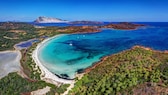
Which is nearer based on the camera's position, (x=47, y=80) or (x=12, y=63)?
(x=47, y=80)

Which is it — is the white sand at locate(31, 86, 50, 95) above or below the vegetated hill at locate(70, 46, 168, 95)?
below

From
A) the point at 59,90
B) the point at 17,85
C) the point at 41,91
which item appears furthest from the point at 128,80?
the point at 17,85

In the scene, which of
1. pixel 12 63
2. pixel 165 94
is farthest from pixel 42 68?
pixel 165 94

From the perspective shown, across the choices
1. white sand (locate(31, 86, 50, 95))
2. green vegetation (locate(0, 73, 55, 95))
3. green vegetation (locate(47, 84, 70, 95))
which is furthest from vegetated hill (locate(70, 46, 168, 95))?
green vegetation (locate(0, 73, 55, 95))

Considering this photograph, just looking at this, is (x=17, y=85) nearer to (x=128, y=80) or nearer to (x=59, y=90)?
(x=59, y=90)

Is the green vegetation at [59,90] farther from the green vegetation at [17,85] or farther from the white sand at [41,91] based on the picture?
the green vegetation at [17,85]

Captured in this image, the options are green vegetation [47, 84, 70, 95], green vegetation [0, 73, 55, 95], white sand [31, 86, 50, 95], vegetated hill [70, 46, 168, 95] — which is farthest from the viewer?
white sand [31, 86, 50, 95]

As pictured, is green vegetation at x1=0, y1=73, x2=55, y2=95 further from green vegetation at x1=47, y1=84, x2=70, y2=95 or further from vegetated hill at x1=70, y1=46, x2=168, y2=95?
vegetated hill at x1=70, y1=46, x2=168, y2=95

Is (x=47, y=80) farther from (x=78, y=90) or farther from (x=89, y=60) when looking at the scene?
(x=89, y=60)
